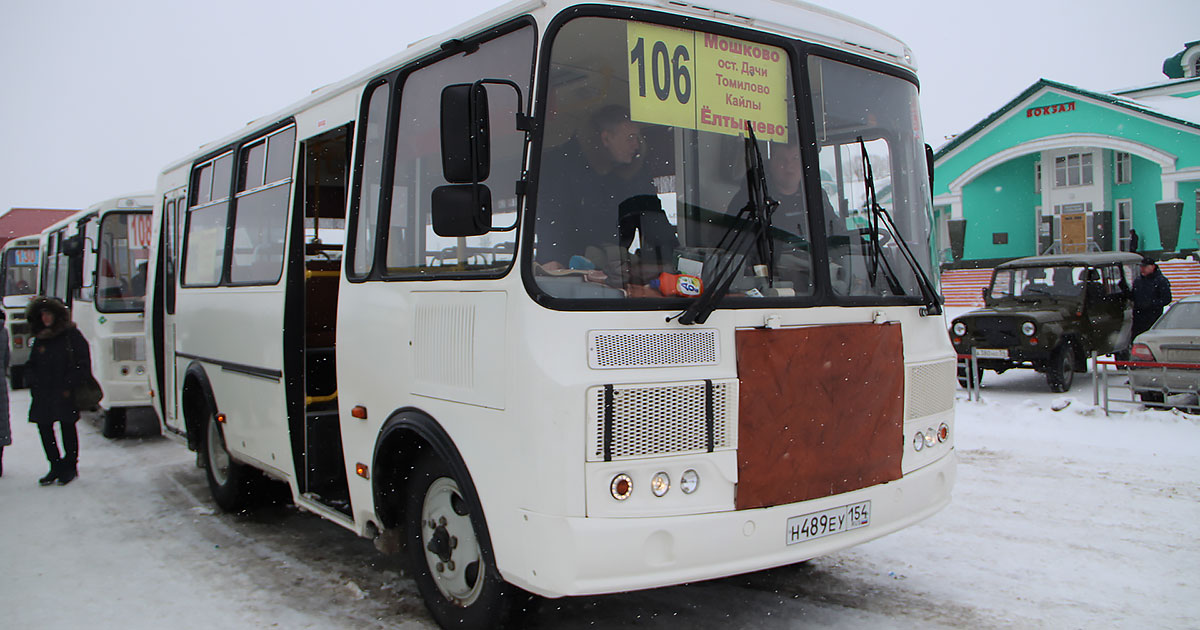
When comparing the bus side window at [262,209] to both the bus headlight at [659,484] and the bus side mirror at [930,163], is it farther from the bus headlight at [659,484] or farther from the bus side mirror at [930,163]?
the bus side mirror at [930,163]

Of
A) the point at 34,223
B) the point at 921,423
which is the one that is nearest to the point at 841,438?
the point at 921,423

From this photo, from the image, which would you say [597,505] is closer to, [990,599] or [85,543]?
[990,599]

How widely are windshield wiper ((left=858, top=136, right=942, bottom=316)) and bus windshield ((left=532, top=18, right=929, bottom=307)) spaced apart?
0.22ft

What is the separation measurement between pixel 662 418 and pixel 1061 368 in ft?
36.5

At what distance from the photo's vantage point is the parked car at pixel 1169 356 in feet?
33.4

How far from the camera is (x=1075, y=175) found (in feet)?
106

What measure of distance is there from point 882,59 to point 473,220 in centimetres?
240

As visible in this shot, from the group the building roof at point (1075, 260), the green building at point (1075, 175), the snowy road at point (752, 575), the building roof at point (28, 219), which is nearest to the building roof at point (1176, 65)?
the green building at point (1075, 175)

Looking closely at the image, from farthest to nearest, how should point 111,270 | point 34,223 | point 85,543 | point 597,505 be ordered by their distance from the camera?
point 34,223
point 111,270
point 85,543
point 597,505

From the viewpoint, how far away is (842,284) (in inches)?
171

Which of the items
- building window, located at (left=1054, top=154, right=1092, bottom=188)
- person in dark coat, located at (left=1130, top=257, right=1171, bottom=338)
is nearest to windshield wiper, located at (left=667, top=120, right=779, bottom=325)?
person in dark coat, located at (left=1130, top=257, right=1171, bottom=338)

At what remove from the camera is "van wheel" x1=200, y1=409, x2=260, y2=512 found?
7094 millimetres

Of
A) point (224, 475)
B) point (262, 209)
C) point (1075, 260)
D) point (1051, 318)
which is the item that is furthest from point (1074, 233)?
point (262, 209)

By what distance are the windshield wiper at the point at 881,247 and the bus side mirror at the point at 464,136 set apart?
1958mm
